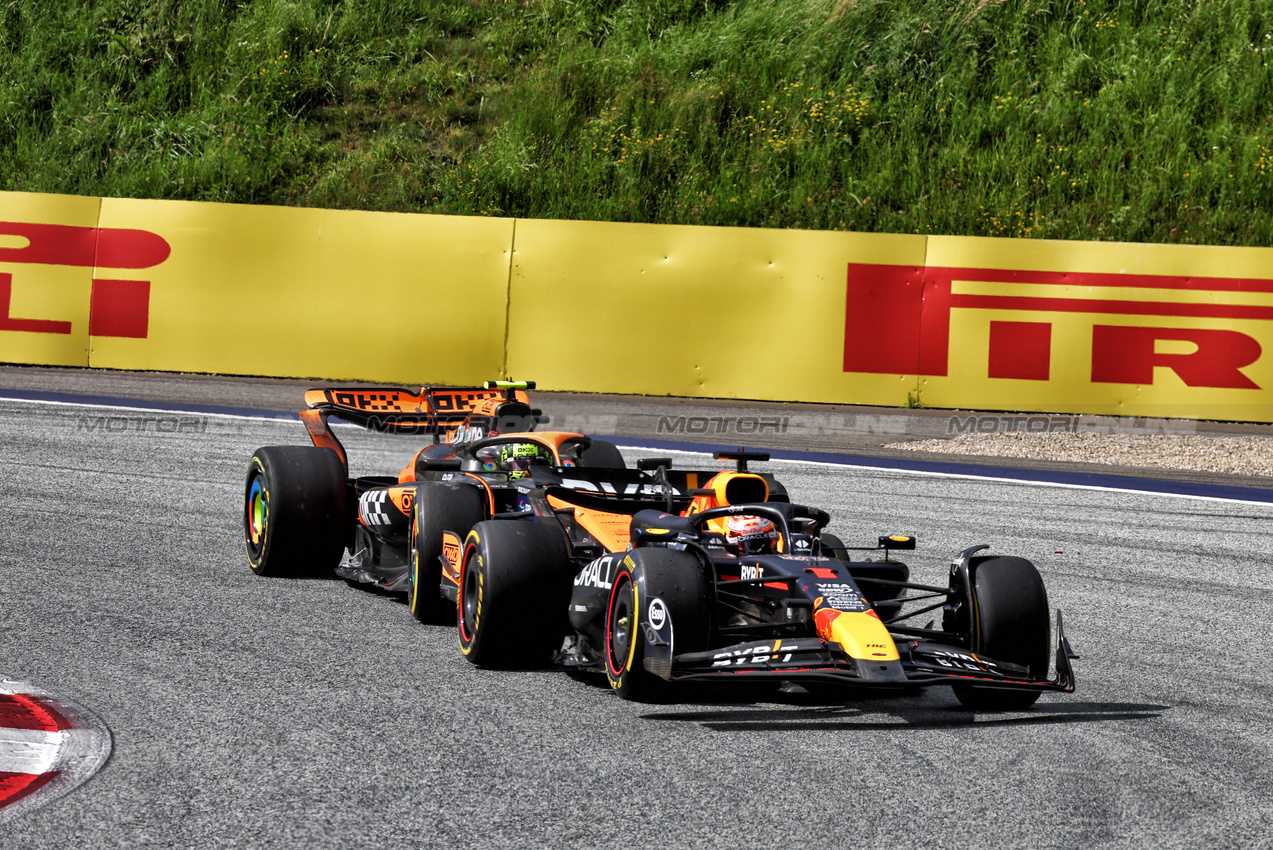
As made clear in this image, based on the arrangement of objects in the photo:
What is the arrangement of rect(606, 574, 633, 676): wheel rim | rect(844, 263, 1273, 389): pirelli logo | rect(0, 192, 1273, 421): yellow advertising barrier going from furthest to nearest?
1. rect(0, 192, 1273, 421): yellow advertising barrier
2. rect(844, 263, 1273, 389): pirelli logo
3. rect(606, 574, 633, 676): wheel rim

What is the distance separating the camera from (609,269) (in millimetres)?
16094

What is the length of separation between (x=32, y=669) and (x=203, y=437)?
7.26 meters

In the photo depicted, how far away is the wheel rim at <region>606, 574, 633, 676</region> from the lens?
5.22 m

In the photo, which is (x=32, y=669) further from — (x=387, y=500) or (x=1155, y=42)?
(x=1155, y=42)

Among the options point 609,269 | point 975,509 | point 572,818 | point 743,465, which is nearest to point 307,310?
point 609,269

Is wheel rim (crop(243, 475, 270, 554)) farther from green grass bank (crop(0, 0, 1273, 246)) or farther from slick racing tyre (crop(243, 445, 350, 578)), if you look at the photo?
green grass bank (crop(0, 0, 1273, 246))

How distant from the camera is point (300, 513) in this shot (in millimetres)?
7707

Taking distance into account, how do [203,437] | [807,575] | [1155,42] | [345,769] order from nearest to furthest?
[345,769]
[807,575]
[203,437]
[1155,42]

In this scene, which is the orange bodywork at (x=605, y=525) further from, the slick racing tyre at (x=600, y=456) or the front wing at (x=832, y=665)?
the front wing at (x=832, y=665)

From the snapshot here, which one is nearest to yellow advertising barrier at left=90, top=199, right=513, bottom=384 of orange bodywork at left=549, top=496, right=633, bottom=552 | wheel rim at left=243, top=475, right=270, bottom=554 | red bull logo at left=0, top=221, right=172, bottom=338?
red bull logo at left=0, top=221, right=172, bottom=338

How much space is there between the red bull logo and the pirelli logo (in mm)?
7875

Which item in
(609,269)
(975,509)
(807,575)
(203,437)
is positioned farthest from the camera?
(609,269)

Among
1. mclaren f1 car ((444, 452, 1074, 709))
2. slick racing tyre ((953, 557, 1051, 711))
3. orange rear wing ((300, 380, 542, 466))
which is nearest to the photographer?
mclaren f1 car ((444, 452, 1074, 709))

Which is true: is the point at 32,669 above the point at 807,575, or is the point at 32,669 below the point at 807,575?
below
